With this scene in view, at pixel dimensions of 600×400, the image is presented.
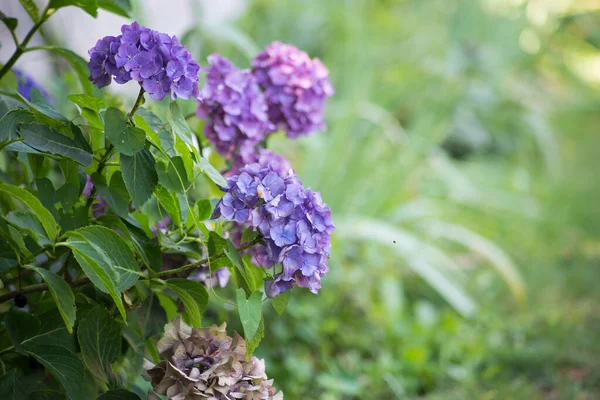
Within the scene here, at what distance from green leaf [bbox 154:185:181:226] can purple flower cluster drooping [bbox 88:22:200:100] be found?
0.41 feet

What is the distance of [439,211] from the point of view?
262 cm

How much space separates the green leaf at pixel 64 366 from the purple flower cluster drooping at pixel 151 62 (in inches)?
12.4

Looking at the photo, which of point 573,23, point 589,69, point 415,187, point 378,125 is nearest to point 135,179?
point 378,125

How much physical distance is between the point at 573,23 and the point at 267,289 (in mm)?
5023

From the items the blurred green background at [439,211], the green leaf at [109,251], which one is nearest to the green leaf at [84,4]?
Result: the green leaf at [109,251]

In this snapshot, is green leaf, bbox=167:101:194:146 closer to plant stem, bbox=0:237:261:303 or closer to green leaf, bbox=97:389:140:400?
plant stem, bbox=0:237:261:303

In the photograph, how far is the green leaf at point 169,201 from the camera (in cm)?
82

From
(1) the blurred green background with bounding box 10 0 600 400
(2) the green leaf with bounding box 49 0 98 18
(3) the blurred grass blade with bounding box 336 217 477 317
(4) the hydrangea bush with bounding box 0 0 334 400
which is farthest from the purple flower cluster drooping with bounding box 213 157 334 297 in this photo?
(3) the blurred grass blade with bounding box 336 217 477 317

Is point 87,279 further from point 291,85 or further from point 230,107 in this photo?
point 291,85

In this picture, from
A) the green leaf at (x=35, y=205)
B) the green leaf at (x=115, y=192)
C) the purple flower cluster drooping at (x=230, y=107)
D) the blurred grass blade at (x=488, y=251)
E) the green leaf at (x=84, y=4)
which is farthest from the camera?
the blurred grass blade at (x=488, y=251)

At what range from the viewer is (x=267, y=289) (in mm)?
781

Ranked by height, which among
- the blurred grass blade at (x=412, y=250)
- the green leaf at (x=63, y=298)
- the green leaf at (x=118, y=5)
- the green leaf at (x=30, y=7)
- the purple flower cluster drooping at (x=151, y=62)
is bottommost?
the green leaf at (x=63, y=298)

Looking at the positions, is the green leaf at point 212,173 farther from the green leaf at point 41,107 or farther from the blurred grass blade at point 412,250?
the blurred grass blade at point 412,250

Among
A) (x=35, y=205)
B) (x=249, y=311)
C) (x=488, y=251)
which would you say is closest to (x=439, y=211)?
(x=488, y=251)
